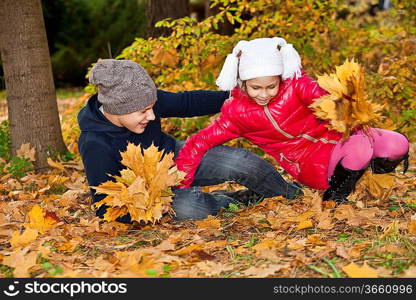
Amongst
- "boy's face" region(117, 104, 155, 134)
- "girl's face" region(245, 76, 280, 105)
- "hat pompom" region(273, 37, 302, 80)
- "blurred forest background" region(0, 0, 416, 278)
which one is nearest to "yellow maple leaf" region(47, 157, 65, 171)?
"blurred forest background" region(0, 0, 416, 278)

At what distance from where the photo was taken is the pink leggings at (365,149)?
10.4 ft

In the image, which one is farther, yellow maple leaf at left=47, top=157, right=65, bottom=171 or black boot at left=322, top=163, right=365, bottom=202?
yellow maple leaf at left=47, top=157, right=65, bottom=171

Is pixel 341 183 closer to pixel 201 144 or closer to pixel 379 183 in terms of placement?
pixel 379 183

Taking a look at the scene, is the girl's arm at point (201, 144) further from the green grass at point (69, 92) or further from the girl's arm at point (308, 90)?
the green grass at point (69, 92)

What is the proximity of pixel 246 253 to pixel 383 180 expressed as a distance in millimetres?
1197

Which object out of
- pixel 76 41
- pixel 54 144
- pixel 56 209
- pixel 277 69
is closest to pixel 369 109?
pixel 277 69

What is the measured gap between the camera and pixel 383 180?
334 cm

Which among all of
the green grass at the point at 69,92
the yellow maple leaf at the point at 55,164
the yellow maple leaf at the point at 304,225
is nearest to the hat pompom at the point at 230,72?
the yellow maple leaf at the point at 304,225

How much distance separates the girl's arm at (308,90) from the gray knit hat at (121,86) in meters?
0.86

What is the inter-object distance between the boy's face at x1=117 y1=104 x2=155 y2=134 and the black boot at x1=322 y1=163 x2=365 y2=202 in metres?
1.16

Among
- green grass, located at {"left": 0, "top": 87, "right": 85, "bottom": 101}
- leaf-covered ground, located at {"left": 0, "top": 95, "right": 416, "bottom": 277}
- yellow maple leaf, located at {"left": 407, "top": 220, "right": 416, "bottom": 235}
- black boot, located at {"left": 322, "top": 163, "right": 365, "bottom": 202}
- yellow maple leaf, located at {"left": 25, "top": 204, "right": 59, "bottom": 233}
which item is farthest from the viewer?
green grass, located at {"left": 0, "top": 87, "right": 85, "bottom": 101}

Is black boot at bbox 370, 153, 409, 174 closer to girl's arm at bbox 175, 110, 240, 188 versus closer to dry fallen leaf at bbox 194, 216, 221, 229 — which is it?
girl's arm at bbox 175, 110, 240, 188

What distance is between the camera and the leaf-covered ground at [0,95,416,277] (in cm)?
239

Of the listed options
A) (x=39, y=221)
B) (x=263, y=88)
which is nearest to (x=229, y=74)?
(x=263, y=88)
